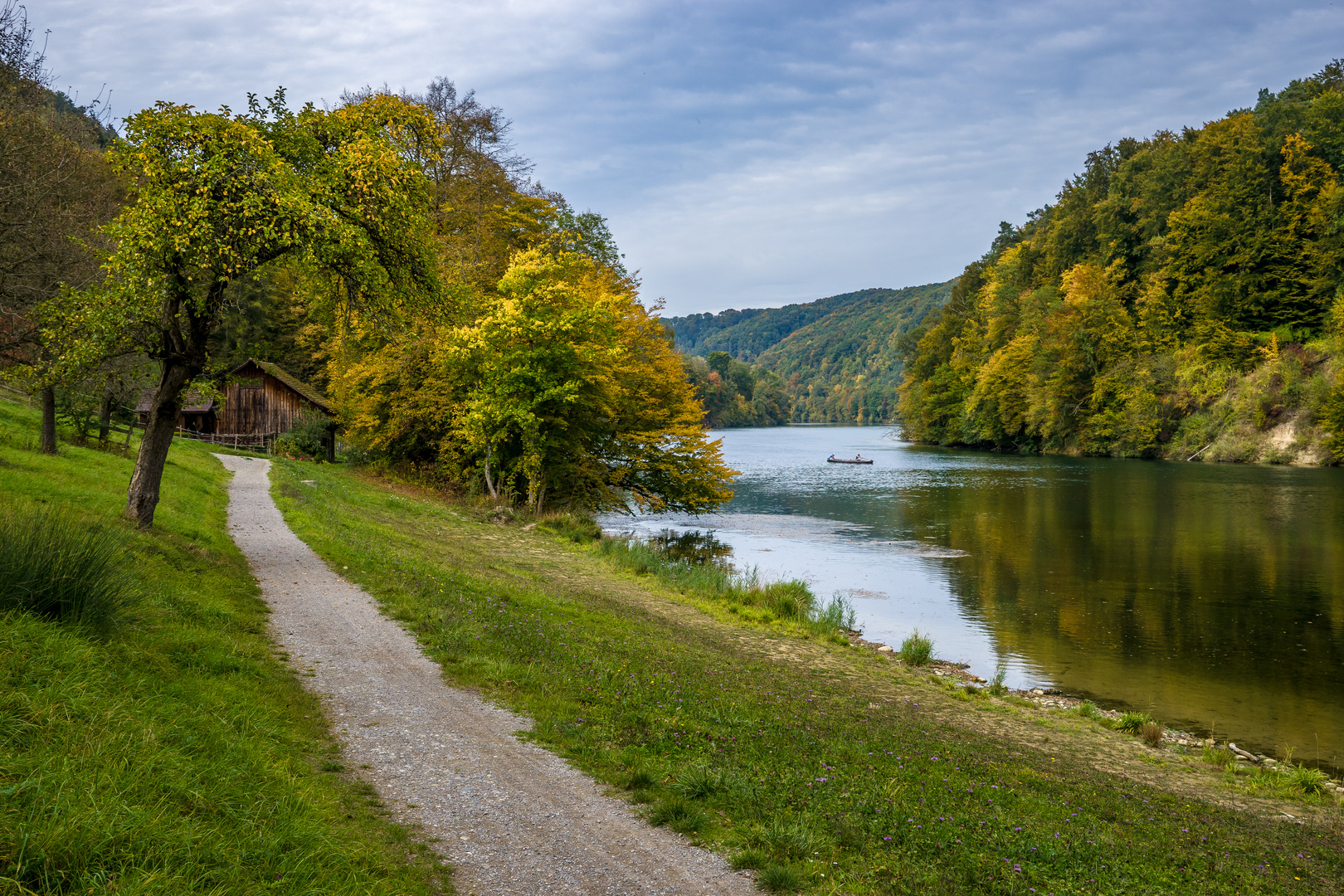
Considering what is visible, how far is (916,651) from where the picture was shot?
15703 mm

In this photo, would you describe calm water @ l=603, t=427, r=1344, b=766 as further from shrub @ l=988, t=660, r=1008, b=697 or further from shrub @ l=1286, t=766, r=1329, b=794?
shrub @ l=1286, t=766, r=1329, b=794

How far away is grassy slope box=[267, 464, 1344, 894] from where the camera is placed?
19.6ft

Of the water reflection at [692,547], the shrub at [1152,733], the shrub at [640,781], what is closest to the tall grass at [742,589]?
the water reflection at [692,547]

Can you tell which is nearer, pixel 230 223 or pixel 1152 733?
pixel 1152 733

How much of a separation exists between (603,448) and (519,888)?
2907 centimetres

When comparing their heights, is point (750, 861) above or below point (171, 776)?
below

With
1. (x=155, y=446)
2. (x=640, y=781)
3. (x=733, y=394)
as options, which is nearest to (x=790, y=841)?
(x=640, y=781)

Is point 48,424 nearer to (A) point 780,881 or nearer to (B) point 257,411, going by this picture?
(A) point 780,881

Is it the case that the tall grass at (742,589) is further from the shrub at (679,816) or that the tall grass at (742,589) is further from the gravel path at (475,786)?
the shrub at (679,816)

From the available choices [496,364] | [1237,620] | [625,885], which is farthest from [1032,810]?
[496,364]

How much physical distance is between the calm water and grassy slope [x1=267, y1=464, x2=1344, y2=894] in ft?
11.8

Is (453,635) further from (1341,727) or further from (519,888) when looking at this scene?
(1341,727)

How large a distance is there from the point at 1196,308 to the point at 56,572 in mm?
79532

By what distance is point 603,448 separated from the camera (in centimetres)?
3375
